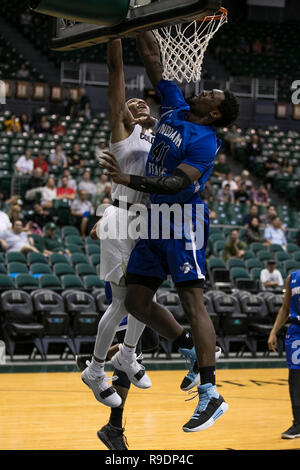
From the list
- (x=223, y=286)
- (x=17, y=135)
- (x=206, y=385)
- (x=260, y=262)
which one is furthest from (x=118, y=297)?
(x=17, y=135)

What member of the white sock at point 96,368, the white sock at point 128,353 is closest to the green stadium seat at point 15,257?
the white sock at point 128,353

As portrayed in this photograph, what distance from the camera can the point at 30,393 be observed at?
1010 centimetres

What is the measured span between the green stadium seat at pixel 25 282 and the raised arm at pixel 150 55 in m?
7.73

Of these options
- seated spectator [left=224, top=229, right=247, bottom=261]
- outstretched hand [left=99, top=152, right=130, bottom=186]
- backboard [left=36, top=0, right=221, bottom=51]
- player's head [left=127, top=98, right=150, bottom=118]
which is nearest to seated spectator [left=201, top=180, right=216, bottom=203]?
seated spectator [left=224, top=229, right=247, bottom=261]

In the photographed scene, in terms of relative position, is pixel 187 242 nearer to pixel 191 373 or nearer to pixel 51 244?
pixel 191 373

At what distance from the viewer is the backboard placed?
4387 mm

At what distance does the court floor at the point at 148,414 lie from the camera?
7402mm

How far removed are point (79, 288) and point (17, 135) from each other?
746cm

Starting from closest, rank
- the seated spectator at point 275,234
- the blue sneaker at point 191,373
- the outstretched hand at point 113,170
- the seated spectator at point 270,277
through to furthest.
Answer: the outstretched hand at point 113,170, the blue sneaker at point 191,373, the seated spectator at point 270,277, the seated spectator at point 275,234

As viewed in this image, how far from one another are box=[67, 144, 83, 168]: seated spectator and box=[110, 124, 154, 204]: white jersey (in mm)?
13010

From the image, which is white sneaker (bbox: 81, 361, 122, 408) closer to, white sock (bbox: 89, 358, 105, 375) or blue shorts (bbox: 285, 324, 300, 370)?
white sock (bbox: 89, 358, 105, 375)

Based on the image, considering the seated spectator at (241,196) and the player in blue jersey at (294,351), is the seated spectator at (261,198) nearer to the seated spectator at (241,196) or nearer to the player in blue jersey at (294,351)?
the seated spectator at (241,196)

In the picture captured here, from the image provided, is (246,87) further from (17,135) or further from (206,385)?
(206,385)

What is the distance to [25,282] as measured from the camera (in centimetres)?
1286
